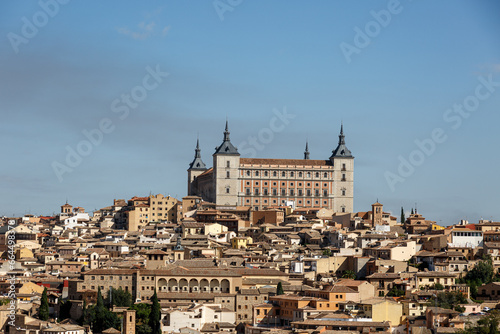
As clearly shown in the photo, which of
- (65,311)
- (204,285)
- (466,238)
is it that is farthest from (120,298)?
(466,238)

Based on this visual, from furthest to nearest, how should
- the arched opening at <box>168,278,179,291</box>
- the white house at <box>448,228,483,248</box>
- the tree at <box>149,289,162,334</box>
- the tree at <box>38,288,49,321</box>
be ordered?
the white house at <box>448,228,483,248</box> < the arched opening at <box>168,278,179,291</box> < the tree at <box>38,288,49,321</box> < the tree at <box>149,289,162,334</box>

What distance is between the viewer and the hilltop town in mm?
59094

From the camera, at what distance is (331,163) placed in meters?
120

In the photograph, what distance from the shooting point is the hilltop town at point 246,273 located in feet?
194

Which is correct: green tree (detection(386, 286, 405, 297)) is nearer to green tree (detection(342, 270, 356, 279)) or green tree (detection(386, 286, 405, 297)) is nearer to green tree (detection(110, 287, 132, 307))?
green tree (detection(342, 270, 356, 279))

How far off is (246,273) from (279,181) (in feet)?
160

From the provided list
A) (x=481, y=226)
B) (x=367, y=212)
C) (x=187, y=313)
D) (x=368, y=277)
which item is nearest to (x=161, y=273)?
(x=187, y=313)

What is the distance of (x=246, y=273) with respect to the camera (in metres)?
68.3

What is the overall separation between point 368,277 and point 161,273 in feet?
41.2

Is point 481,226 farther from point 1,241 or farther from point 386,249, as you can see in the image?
point 1,241

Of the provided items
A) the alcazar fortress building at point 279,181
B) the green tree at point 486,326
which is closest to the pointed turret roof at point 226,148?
the alcazar fortress building at point 279,181

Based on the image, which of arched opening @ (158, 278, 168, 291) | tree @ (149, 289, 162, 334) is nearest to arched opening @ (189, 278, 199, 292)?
arched opening @ (158, 278, 168, 291)

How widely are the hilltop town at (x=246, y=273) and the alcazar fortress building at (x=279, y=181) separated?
23.8ft

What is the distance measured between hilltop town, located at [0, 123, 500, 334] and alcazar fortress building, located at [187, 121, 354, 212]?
23.8ft
